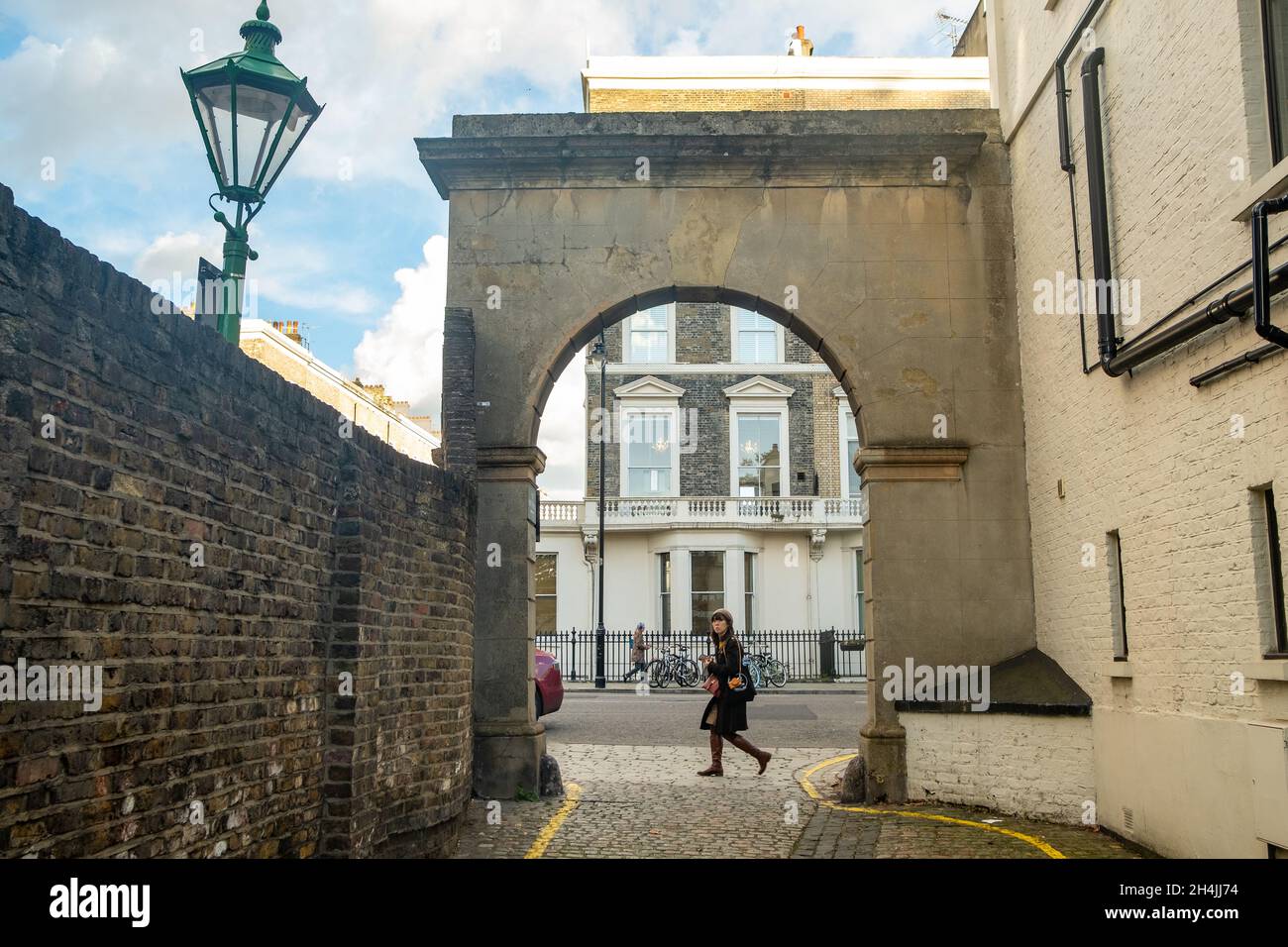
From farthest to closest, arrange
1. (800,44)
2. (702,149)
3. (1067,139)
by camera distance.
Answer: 1. (800,44)
2. (702,149)
3. (1067,139)

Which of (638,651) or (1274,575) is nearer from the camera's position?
(1274,575)

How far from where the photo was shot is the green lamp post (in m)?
6.03

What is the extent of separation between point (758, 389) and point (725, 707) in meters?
20.9

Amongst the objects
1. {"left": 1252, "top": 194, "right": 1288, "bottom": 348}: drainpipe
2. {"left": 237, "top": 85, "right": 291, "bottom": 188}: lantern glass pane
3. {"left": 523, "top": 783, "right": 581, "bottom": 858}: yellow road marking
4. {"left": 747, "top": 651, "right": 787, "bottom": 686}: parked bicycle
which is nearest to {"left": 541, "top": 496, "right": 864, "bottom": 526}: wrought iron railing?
{"left": 747, "top": 651, "right": 787, "bottom": 686}: parked bicycle

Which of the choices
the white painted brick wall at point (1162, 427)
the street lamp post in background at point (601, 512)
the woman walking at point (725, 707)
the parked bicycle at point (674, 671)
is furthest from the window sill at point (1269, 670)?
the parked bicycle at point (674, 671)

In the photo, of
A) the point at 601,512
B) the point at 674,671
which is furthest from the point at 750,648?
the point at 601,512

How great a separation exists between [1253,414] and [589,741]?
10.00 m

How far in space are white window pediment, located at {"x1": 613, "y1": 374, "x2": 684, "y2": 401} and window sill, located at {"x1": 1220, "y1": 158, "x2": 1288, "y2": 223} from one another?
24.8 metres

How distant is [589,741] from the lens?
1466cm

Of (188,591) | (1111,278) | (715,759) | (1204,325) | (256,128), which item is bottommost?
(715,759)

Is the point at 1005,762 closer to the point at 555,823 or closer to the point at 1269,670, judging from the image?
the point at 1269,670

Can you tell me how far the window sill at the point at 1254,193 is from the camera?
Result: 5859mm

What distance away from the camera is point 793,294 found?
1070 cm

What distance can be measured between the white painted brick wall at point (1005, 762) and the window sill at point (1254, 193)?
4189 millimetres
